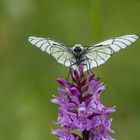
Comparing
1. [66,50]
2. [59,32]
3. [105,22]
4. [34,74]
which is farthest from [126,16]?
[66,50]

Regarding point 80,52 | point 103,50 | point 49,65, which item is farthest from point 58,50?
point 49,65

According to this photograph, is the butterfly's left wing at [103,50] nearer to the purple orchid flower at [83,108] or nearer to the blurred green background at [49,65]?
the purple orchid flower at [83,108]

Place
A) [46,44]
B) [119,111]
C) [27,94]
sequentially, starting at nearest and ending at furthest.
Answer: [46,44] → [27,94] → [119,111]

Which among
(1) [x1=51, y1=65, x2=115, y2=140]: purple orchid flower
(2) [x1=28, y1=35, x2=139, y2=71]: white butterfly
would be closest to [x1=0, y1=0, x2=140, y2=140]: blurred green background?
(2) [x1=28, y1=35, x2=139, y2=71]: white butterfly

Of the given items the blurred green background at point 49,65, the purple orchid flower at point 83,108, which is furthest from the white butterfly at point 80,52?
the blurred green background at point 49,65

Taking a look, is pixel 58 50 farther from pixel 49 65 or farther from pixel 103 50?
pixel 49 65

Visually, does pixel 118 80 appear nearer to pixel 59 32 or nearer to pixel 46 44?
pixel 59 32

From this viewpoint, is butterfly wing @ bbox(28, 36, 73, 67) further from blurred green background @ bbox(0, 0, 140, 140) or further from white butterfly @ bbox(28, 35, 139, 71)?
blurred green background @ bbox(0, 0, 140, 140)
